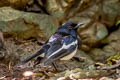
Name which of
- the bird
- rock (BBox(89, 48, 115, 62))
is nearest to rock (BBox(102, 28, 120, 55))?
rock (BBox(89, 48, 115, 62))

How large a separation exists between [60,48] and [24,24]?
2358mm

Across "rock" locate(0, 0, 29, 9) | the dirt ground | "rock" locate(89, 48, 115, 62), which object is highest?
"rock" locate(0, 0, 29, 9)

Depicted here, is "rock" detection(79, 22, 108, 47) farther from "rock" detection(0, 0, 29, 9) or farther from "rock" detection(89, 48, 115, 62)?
"rock" detection(0, 0, 29, 9)

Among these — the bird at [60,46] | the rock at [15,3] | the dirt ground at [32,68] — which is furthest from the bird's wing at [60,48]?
the rock at [15,3]

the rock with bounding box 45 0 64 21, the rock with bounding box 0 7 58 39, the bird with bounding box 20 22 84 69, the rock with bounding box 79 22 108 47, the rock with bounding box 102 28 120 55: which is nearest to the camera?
the bird with bounding box 20 22 84 69

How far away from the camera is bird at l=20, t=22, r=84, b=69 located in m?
4.70

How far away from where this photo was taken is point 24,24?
704cm

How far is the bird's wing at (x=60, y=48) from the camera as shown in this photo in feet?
15.5

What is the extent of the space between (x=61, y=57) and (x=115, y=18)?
5902mm

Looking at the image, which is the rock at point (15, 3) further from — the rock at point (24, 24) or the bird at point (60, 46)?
the bird at point (60, 46)

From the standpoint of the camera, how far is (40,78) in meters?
4.36

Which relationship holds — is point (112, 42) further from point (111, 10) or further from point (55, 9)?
point (55, 9)

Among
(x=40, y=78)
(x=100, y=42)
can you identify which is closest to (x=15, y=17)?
(x=40, y=78)

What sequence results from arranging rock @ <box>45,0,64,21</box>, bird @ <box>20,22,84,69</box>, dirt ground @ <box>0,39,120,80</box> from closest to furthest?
dirt ground @ <box>0,39,120,80</box>
bird @ <box>20,22,84,69</box>
rock @ <box>45,0,64,21</box>
